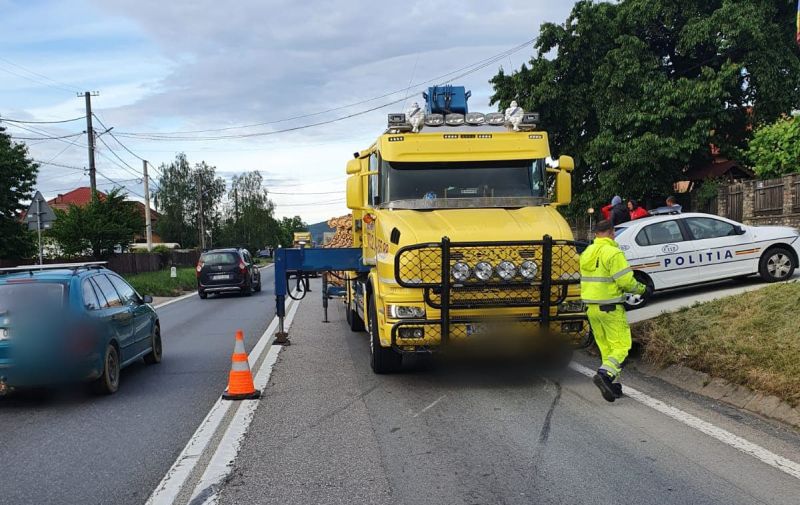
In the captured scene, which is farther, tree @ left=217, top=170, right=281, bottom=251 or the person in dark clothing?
tree @ left=217, top=170, right=281, bottom=251

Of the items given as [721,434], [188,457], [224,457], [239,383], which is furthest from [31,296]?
[721,434]

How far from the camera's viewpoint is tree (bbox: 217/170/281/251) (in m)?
83.7

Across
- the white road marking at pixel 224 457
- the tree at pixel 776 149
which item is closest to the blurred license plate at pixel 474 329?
the white road marking at pixel 224 457

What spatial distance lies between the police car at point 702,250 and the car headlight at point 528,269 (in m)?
5.65

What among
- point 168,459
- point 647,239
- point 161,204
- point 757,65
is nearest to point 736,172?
point 757,65

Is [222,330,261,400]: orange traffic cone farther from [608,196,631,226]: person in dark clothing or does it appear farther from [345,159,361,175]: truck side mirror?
[608,196,631,226]: person in dark clothing

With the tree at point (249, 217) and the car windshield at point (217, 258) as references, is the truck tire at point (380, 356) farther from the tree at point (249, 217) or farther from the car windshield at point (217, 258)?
the tree at point (249, 217)

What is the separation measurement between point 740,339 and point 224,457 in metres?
5.61

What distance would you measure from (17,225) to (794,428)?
103 feet

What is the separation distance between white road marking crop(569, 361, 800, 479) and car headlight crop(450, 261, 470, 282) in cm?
200

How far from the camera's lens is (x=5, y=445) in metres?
6.18

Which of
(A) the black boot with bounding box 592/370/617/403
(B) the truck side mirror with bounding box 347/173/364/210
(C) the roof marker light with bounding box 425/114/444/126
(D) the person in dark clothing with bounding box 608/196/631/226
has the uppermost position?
(C) the roof marker light with bounding box 425/114/444/126

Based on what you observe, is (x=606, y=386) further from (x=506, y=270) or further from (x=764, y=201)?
(x=764, y=201)

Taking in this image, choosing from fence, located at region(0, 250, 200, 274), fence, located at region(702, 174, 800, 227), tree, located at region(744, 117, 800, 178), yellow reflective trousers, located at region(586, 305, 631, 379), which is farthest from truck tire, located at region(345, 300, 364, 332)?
fence, located at region(0, 250, 200, 274)
